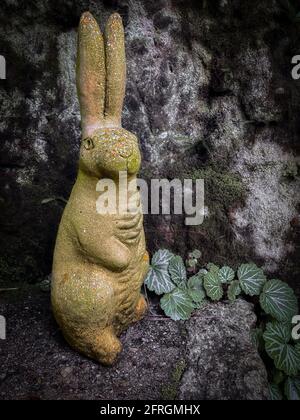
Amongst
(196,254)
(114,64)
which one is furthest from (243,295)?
(114,64)

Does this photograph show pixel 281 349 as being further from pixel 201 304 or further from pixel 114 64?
pixel 114 64

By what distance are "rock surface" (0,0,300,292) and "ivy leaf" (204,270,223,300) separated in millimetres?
149

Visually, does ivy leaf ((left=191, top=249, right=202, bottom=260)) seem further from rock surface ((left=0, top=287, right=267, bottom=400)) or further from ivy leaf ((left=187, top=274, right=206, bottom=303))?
rock surface ((left=0, top=287, right=267, bottom=400))

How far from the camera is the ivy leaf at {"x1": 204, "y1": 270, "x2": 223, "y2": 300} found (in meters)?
1.97

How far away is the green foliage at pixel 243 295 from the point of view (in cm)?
178

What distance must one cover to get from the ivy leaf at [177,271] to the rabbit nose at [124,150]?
801 millimetres

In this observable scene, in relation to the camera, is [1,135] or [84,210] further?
[1,135]

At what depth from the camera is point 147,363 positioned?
161 centimetres

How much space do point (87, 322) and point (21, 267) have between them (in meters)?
0.80

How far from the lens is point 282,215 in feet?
6.79

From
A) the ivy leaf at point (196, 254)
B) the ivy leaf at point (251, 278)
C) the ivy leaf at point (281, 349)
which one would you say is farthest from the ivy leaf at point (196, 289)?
the ivy leaf at point (281, 349)

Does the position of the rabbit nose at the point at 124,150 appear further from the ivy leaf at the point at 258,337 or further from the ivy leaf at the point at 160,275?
the ivy leaf at the point at 258,337

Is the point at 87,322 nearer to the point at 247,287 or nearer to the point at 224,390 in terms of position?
the point at 224,390
